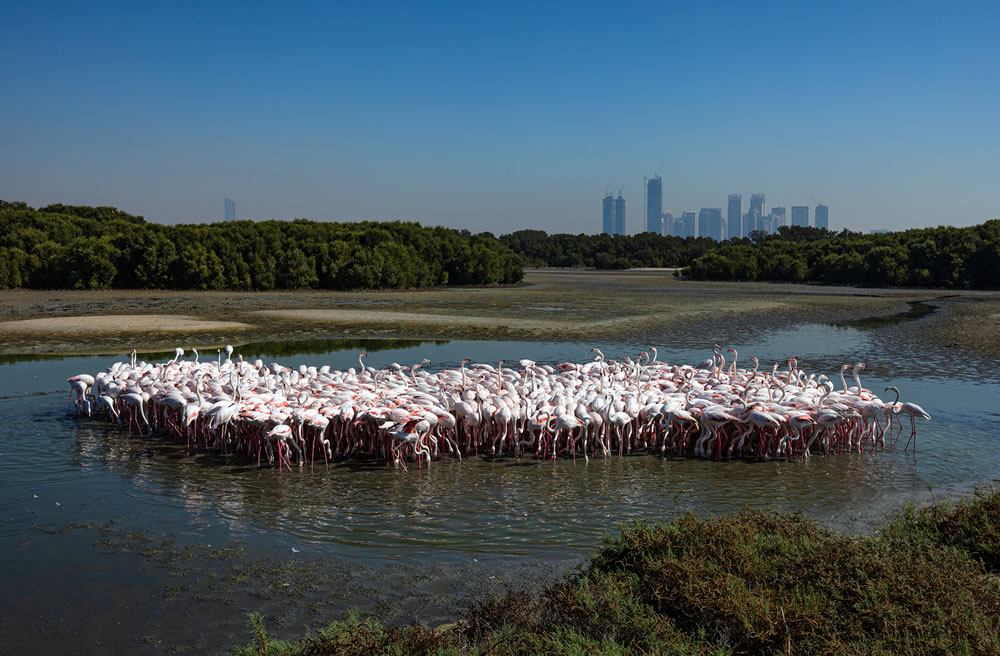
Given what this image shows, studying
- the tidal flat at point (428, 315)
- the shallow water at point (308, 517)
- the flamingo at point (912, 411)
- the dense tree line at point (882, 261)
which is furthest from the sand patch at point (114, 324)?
the dense tree line at point (882, 261)

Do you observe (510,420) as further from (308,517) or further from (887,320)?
(887,320)

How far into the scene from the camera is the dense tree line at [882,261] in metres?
60.8

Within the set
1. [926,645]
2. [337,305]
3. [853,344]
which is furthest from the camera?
[337,305]

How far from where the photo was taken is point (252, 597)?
6797 millimetres

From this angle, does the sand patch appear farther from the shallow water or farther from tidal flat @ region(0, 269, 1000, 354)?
the shallow water

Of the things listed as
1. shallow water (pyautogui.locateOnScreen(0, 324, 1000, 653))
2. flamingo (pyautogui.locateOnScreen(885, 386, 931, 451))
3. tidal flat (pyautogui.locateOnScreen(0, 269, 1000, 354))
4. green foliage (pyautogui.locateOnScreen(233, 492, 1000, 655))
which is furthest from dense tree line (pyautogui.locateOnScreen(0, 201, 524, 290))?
green foliage (pyautogui.locateOnScreen(233, 492, 1000, 655))

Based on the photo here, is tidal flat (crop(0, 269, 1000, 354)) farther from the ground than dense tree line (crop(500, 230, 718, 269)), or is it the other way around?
dense tree line (crop(500, 230, 718, 269))

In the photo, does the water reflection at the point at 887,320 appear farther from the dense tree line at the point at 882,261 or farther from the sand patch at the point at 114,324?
the dense tree line at the point at 882,261

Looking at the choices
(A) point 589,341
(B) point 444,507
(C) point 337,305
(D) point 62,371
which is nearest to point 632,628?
(B) point 444,507

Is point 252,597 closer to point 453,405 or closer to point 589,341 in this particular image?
point 453,405

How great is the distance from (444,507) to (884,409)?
21.8 feet

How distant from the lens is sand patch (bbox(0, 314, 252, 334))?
27938 mm

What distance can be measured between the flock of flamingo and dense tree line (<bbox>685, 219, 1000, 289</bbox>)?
55.8 meters

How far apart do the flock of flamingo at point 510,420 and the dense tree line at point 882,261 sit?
183ft
